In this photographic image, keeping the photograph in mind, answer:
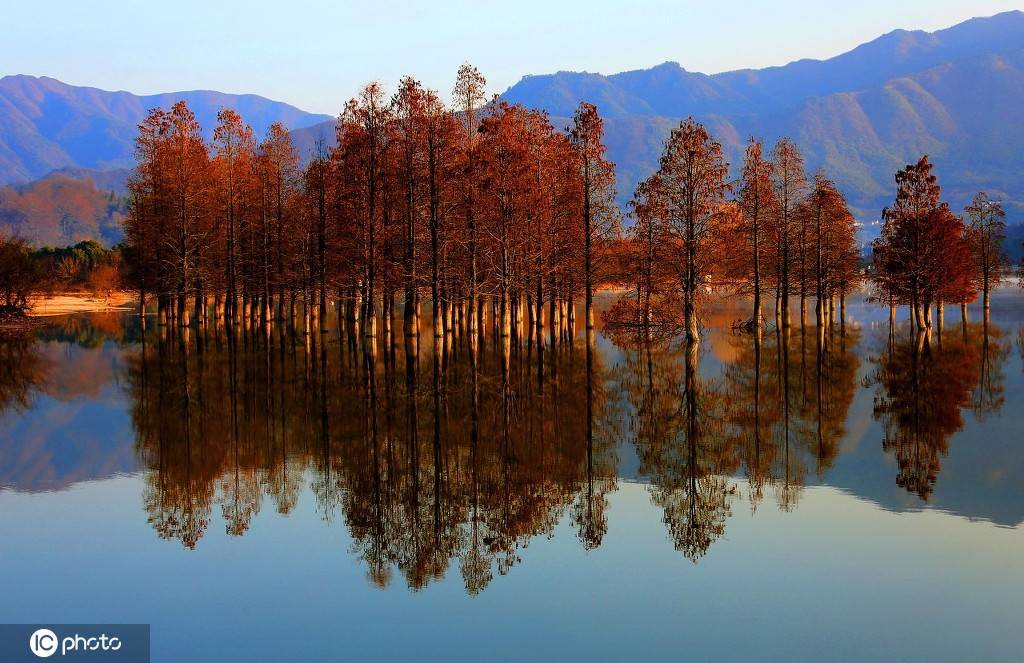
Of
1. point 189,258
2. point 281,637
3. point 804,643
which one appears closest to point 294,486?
point 281,637

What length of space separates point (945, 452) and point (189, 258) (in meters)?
64.9

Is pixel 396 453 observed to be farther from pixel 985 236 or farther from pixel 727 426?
pixel 985 236

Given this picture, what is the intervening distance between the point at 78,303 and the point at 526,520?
143 metres

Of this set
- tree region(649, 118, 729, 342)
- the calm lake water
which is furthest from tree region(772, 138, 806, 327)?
the calm lake water

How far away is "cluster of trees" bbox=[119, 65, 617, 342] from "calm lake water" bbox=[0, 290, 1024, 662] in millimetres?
20448

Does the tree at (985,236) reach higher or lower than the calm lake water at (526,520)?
higher

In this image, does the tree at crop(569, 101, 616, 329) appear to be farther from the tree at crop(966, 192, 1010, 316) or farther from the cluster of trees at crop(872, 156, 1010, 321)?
the tree at crop(966, 192, 1010, 316)

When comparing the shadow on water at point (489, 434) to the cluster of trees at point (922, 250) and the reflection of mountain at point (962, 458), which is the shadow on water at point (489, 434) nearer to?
the reflection of mountain at point (962, 458)

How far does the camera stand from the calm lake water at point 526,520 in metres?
13.1

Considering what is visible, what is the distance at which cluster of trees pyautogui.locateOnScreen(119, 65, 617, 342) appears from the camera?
182ft

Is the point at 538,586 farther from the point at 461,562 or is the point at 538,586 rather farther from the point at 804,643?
the point at 804,643

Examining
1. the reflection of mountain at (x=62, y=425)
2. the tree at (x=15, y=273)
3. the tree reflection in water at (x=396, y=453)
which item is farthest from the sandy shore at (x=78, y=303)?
the tree reflection in water at (x=396, y=453)

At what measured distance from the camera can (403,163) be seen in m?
56.8

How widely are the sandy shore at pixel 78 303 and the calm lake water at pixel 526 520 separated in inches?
3825
